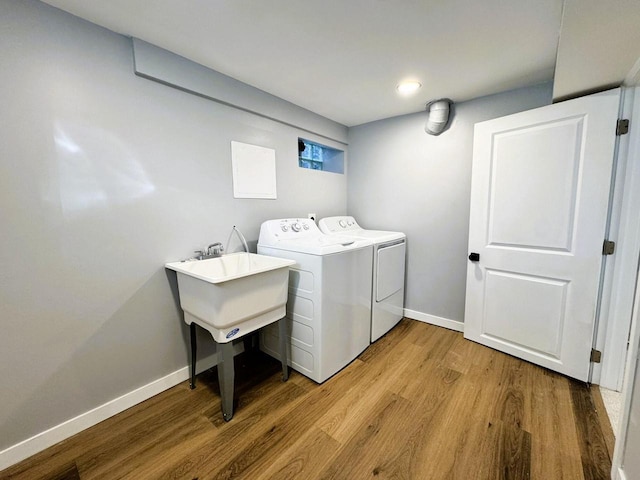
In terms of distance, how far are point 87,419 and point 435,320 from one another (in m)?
2.78

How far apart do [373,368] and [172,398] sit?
4.61 feet

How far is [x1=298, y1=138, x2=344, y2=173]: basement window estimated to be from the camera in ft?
8.75

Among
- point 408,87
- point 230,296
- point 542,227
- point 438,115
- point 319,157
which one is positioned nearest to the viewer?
point 230,296

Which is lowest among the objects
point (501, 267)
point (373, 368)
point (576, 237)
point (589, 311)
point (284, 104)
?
point (373, 368)

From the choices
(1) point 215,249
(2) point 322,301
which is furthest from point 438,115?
(1) point 215,249

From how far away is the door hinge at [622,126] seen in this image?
154cm

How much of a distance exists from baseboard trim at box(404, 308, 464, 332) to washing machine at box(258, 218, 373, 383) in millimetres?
883

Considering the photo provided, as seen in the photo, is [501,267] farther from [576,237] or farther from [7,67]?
[7,67]

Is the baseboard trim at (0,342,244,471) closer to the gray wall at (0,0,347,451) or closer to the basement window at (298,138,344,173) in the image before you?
the gray wall at (0,0,347,451)

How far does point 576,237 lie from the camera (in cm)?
169

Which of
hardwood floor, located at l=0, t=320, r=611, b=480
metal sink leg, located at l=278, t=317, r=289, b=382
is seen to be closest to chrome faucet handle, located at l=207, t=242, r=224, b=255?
metal sink leg, located at l=278, t=317, r=289, b=382

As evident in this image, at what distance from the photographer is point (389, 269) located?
2.36 meters

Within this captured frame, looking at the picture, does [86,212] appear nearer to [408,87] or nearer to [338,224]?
[338,224]

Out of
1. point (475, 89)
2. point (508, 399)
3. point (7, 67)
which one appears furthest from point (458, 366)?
point (7, 67)
